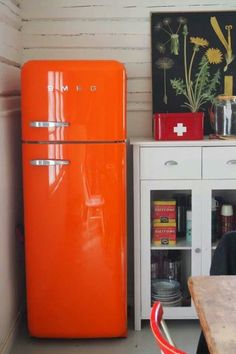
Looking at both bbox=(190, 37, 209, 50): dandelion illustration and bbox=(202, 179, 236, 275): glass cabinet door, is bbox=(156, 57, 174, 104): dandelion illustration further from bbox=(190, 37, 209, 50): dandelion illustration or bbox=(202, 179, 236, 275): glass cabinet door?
bbox=(202, 179, 236, 275): glass cabinet door

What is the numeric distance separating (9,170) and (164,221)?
95cm

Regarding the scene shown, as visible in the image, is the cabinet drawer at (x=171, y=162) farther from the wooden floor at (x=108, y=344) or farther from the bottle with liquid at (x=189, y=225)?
the wooden floor at (x=108, y=344)

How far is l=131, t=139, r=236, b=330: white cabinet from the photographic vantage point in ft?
9.22

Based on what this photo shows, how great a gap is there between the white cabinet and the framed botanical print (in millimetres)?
422

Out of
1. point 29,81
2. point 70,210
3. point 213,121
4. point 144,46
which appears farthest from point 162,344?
point 144,46

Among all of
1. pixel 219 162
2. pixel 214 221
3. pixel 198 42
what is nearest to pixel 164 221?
pixel 214 221

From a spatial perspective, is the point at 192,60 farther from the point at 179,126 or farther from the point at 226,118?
the point at 179,126

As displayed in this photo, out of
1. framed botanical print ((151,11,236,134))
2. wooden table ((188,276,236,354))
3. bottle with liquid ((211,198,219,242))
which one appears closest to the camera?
wooden table ((188,276,236,354))

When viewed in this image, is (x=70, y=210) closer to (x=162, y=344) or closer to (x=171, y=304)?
(x=171, y=304)

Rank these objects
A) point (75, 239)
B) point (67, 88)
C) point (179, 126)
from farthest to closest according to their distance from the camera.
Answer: point (179, 126) < point (75, 239) < point (67, 88)

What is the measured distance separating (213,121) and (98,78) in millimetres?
853

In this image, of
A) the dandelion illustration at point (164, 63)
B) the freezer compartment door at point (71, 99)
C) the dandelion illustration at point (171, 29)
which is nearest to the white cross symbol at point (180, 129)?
the freezer compartment door at point (71, 99)

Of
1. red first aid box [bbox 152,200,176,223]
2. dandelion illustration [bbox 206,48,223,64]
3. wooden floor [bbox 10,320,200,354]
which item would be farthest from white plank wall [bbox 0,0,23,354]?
dandelion illustration [bbox 206,48,223,64]

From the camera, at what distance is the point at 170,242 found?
2941 mm
